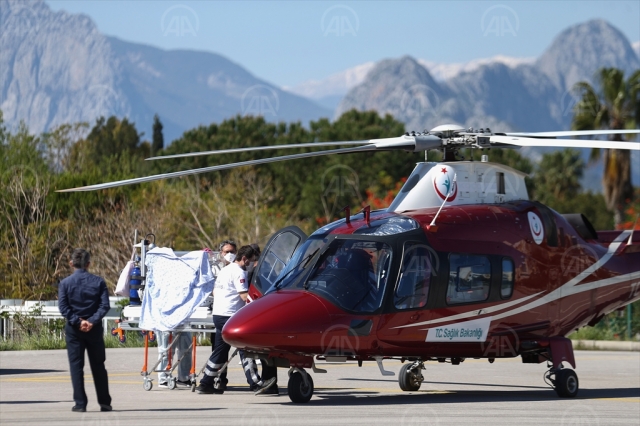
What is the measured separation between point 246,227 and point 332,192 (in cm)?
1661

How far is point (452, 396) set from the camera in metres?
15.0

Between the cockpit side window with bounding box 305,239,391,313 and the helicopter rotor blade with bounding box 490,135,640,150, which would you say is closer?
the helicopter rotor blade with bounding box 490,135,640,150

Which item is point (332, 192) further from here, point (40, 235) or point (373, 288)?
point (373, 288)

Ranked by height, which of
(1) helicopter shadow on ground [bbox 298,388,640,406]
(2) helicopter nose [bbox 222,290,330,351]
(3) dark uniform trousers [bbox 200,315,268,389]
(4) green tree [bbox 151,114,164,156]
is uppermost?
(4) green tree [bbox 151,114,164,156]

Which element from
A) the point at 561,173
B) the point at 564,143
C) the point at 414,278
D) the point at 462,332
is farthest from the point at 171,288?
the point at 561,173

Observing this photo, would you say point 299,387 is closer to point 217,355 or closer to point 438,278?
point 217,355

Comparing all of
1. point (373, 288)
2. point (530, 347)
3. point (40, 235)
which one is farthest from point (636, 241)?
point (40, 235)

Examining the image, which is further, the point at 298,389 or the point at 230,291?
the point at 230,291

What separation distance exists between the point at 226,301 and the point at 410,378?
3004 millimetres

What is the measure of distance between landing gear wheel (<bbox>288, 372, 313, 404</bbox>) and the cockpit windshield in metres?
1.12

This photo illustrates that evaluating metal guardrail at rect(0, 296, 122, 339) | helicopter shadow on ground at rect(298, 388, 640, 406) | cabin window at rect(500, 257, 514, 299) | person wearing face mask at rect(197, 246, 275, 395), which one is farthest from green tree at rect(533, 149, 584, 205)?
person wearing face mask at rect(197, 246, 275, 395)

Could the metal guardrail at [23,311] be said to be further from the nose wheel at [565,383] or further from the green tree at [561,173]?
the green tree at [561,173]

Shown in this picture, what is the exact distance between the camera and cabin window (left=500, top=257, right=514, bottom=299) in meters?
14.9

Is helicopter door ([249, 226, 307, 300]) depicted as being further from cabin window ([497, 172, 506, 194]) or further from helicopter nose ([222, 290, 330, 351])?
cabin window ([497, 172, 506, 194])
